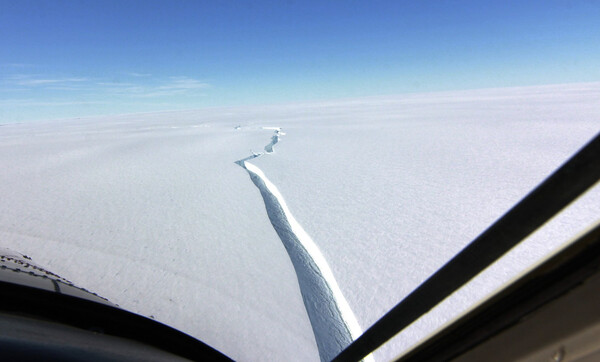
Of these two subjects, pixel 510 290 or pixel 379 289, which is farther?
pixel 379 289

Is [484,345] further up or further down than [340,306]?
further up

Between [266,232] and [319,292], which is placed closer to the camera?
[319,292]

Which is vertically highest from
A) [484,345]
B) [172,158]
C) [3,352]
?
[484,345]

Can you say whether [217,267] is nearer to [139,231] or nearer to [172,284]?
[172,284]

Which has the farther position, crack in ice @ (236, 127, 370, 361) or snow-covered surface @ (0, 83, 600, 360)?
snow-covered surface @ (0, 83, 600, 360)

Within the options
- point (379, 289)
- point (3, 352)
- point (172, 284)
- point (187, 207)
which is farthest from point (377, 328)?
point (187, 207)

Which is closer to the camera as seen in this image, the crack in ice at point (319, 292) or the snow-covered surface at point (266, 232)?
the crack in ice at point (319, 292)

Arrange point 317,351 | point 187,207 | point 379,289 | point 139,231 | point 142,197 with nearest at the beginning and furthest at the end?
point 317,351, point 379,289, point 139,231, point 187,207, point 142,197

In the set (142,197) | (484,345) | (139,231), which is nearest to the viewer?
(484,345)
